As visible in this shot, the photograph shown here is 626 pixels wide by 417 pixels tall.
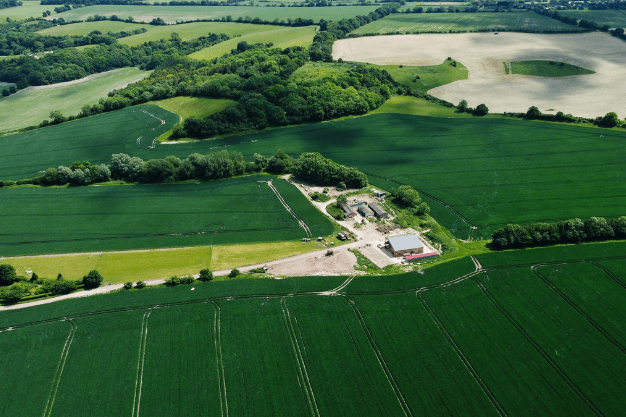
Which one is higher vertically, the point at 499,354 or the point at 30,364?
the point at 30,364

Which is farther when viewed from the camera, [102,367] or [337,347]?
[337,347]

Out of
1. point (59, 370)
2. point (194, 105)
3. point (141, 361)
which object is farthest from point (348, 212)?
point (194, 105)

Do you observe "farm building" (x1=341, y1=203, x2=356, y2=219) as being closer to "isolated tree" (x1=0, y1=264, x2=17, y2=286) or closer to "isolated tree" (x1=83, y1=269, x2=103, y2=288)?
"isolated tree" (x1=83, y1=269, x2=103, y2=288)

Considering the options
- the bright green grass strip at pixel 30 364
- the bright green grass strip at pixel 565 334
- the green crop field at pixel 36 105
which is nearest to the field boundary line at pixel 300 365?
the bright green grass strip at pixel 565 334

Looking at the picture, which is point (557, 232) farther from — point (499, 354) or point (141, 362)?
point (141, 362)

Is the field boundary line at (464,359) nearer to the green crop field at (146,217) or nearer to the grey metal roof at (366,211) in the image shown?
the grey metal roof at (366,211)

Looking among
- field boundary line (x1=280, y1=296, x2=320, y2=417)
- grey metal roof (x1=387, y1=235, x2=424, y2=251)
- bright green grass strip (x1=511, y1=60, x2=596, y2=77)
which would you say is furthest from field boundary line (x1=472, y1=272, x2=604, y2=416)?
bright green grass strip (x1=511, y1=60, x2=596, y2=77)
